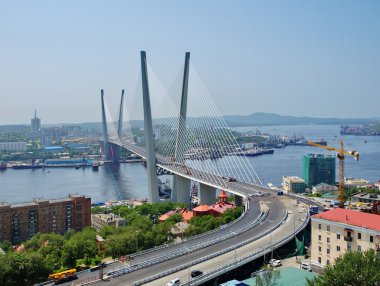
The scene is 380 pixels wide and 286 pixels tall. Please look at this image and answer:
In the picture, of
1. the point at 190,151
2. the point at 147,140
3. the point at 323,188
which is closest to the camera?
the point at 147,140

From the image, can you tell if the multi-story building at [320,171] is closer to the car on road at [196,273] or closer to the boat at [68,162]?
the car on road at [196,273]

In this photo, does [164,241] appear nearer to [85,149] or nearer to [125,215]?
[125,215]

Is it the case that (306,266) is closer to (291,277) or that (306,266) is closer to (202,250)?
(291,277)

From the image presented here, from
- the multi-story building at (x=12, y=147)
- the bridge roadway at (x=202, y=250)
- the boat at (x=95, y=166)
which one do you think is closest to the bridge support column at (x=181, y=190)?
the bridge roadway at (x=202, y=250)

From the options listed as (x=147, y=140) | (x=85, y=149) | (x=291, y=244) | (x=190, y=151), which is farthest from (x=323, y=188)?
(x=85, y=149)

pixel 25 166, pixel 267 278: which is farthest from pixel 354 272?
pixel 25 166
